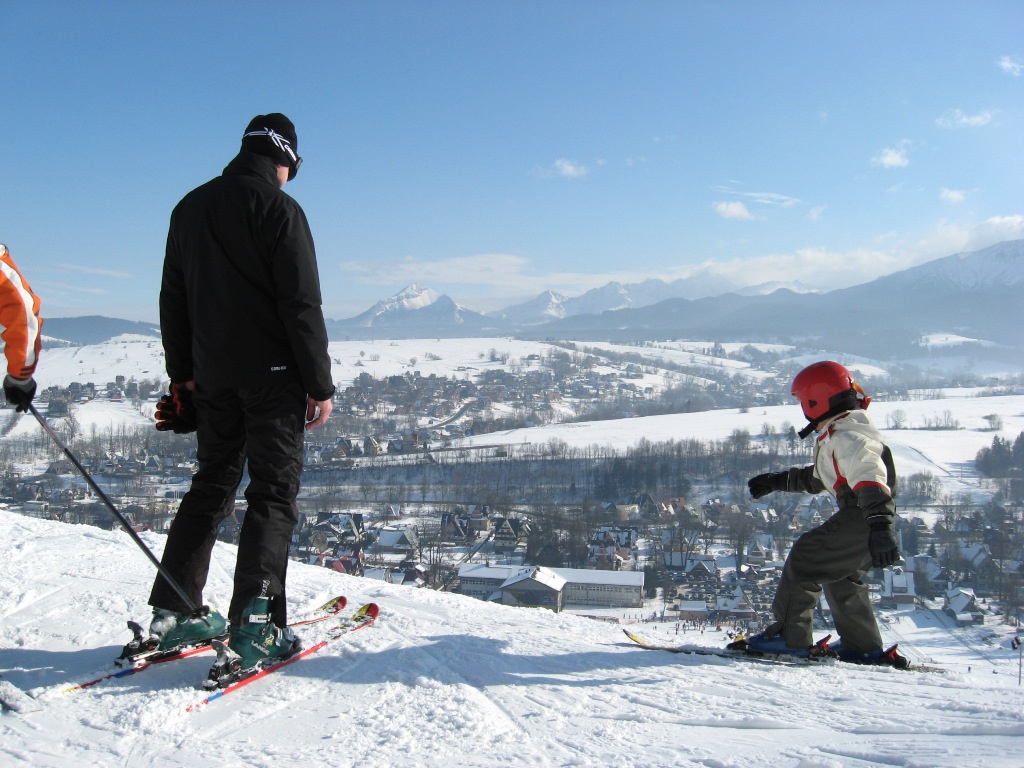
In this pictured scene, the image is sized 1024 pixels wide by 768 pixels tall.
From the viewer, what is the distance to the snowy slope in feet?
5.43

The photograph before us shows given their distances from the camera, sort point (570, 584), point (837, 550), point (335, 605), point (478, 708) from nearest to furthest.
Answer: point (478, 708) < point (837, 550) < point (335, 605) < point (570, 584)

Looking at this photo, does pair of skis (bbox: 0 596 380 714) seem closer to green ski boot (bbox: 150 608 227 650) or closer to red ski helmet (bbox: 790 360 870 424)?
green ski boot (bbox: 150 608 227 650)

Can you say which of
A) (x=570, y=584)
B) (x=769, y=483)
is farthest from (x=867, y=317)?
(x=769, y=483)

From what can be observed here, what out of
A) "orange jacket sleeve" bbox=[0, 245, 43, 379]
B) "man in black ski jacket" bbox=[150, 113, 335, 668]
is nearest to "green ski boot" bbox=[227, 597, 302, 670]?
"man in black ski jacket" bbox=[150, 113, 335, 668]

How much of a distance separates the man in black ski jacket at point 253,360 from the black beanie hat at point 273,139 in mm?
17

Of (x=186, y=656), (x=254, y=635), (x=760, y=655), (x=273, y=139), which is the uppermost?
(x=273, y=139)

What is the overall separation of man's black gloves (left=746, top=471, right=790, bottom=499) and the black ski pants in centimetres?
211

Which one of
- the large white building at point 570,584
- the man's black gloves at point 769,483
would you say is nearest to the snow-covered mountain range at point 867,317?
the large white building at point 570,584

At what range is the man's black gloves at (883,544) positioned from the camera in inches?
95.3

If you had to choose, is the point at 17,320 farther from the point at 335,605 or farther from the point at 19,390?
the point at 335,605

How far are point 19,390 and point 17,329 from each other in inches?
8.1

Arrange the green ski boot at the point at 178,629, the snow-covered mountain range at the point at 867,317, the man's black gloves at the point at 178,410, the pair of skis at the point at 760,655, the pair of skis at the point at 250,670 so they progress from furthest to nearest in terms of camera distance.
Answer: the snow-covered mountain range at the point at 867,317 < the pair of skis at the point at 760,655 < the man's black gloves at the point at 178,410 < the green ski boot at the point at 178,629 < the pair of skis at the point at 250,670

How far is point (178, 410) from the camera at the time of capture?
2.40m

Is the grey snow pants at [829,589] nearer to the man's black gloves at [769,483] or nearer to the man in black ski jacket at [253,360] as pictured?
the man's black gloves at [769,483]
